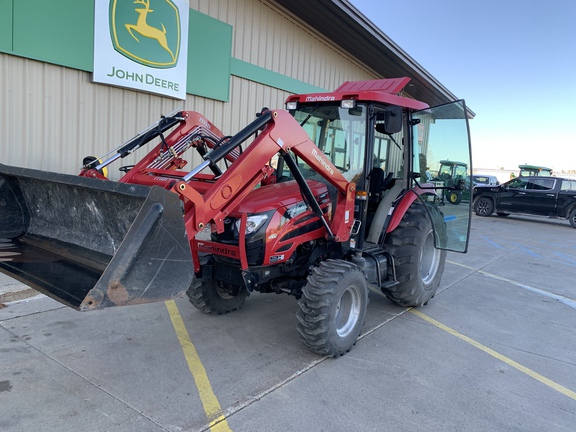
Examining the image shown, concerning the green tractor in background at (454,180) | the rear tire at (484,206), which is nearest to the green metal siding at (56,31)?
the green tractor in background at (454,180)

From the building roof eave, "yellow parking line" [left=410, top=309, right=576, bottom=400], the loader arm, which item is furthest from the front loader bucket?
the building roof eave

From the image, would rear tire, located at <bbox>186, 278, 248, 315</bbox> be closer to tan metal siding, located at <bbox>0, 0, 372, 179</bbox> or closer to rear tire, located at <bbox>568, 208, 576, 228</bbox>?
tan metal siding, located at <bbox>0, 0, 372, 179</bbox>

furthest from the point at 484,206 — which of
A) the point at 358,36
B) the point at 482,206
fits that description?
the point at 358,36

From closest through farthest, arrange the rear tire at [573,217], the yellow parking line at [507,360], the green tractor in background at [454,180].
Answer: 1. the yellow parking line at [507,360]
2. the green tractor in background at [454,180]
3. the rear tire at [573,217]

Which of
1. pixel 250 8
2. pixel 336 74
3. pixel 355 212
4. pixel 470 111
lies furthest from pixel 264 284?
pixel 470 111

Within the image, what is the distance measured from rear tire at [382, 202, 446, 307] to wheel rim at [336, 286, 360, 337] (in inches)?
42.5

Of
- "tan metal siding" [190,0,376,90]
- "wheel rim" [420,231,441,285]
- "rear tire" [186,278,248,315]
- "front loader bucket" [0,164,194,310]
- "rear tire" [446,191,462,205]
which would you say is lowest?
"rear tire" [186,278,248,315]

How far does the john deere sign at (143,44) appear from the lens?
671 centimetres

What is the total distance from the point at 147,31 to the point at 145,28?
58 mm

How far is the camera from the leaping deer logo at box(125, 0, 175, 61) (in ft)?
23.4

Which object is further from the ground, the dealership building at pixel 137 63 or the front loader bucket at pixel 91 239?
the dealership building at pixel 137 63

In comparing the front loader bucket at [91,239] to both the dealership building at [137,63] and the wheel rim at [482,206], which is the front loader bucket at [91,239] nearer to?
the dealership building at [137,63]

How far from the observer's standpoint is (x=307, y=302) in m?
3.77

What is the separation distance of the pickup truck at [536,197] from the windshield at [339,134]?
1572 cm
